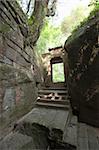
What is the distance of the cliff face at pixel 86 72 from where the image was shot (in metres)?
3.82

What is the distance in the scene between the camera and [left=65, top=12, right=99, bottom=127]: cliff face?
12.5 ft

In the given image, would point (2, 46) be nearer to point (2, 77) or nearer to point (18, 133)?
point (2, 77)

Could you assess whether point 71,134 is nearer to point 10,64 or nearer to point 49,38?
point 10,64

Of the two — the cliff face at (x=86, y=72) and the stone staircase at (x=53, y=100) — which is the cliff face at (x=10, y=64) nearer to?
the stone staircase at (x=53, y=100)

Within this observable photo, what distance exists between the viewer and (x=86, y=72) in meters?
3.99

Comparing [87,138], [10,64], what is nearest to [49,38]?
[10,64]

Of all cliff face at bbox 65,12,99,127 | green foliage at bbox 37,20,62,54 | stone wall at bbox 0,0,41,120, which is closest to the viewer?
stone wall at bbox 0,0,41,120

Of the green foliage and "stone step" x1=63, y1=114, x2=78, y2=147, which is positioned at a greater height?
the green foliage

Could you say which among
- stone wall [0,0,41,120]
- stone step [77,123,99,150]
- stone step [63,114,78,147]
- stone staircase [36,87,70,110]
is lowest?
stone step [77,123,99,150]

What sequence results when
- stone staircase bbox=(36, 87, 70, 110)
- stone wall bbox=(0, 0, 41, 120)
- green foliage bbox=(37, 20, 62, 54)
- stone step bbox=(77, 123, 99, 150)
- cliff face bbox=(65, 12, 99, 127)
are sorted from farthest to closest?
green foliage bbox=(37, 20, 62, 54), stone staircase bbox=(36, 87, 70, 110), cliff face bbox=(65, 12, 99, 127), stone step bbox=(77, 123, 99, 150), stone wall bbox=(0, 0, 41, 120)

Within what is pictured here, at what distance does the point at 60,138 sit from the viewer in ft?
8.60

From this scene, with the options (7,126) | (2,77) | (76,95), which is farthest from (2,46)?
(76,95)

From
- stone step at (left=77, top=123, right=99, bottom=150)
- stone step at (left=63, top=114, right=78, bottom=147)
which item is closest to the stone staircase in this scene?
stone step at (left=63, top=114, right=78, bottom=147)

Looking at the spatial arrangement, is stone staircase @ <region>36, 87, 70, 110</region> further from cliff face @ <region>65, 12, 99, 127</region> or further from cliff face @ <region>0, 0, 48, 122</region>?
cliff face @ <region>0, 0, 48, 122</region>
